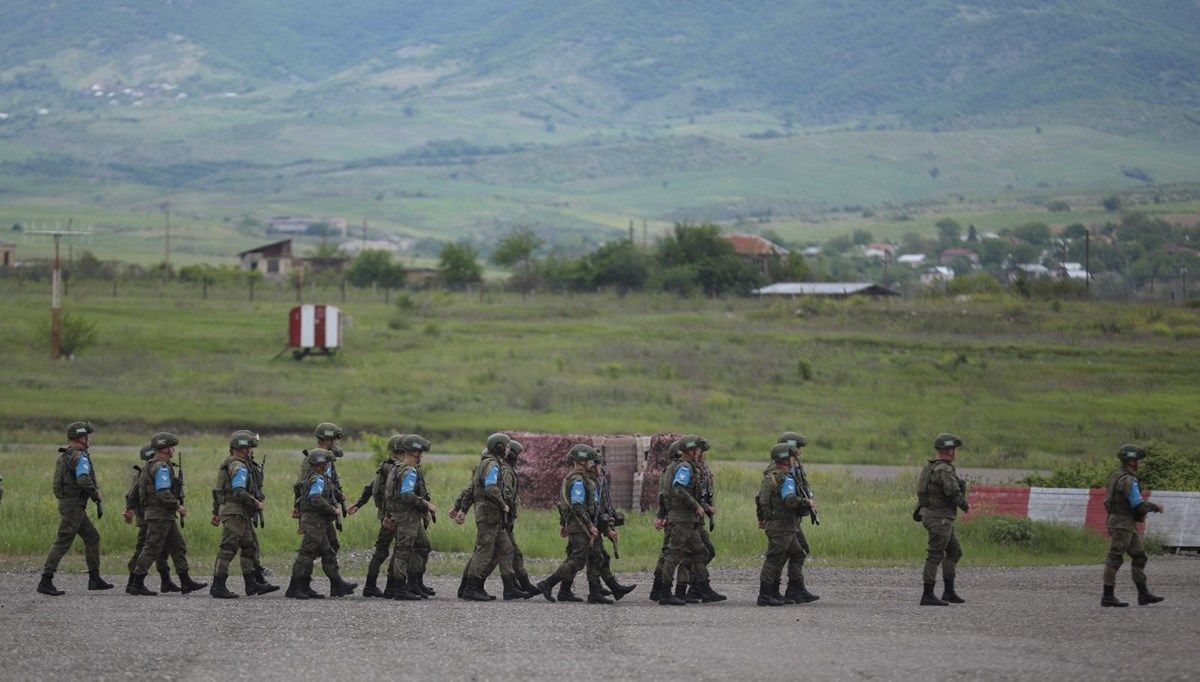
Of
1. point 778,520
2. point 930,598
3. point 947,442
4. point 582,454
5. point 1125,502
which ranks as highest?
point 947,442

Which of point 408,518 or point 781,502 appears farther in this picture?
point 408,518

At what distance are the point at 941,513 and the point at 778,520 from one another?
76.6 inches

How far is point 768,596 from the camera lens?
18.2 metres

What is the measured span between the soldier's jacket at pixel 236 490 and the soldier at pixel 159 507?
19.8 inches

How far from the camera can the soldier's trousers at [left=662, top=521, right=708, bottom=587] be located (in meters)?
18.5

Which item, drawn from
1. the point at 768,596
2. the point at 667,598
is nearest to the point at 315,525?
the point at 667,598

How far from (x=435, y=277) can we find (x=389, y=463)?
92.7 m

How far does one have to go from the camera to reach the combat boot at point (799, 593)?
18422mm

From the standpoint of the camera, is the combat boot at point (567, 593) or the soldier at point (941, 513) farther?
the combat boot at point (567, 593)

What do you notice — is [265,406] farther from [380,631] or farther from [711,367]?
[380,631]

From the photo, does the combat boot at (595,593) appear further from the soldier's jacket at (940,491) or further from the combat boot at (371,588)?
the soldier's jacket at (940,491)

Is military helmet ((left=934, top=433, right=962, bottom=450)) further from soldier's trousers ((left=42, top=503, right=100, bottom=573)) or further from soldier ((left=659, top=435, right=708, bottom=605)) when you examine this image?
soldier's trousers ((left=42, top=503, right=100, bottom=573))

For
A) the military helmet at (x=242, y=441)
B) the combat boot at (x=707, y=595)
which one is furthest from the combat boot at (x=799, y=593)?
the military helmet at (x=242, y=441)

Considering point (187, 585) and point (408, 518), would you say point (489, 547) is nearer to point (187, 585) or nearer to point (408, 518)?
point (408, 518)
